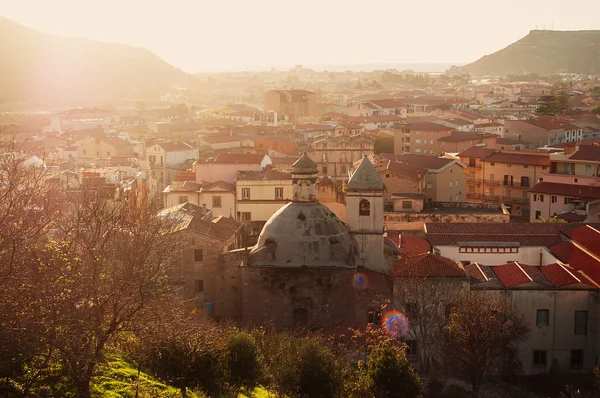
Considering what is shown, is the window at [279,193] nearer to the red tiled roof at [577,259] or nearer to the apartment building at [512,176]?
the red tiled roof at [577,259]

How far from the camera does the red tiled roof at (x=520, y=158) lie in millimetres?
63000

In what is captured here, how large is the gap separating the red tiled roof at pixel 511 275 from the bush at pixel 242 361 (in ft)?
41.3

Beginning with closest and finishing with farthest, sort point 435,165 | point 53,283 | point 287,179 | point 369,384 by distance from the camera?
1. point 53,283
2. point 369,384
3. point 287,179
4. point 435,165

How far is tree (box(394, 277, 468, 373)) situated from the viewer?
29844 millimetres

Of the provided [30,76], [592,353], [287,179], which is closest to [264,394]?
[592,353]

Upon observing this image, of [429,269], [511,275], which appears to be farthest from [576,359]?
[429,269]

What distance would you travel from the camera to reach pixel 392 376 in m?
22.8

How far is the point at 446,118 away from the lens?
104125 millimetres

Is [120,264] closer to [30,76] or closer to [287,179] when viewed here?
[287,179]

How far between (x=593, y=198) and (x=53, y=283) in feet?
136

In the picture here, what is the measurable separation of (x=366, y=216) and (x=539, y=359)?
829 centimetres

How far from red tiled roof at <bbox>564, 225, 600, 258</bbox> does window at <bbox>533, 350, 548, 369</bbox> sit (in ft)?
16.5

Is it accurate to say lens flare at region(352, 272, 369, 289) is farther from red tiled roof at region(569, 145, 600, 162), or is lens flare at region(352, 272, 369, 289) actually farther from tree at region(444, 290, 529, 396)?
red tiled roof at region(569, 145, 600, 162)

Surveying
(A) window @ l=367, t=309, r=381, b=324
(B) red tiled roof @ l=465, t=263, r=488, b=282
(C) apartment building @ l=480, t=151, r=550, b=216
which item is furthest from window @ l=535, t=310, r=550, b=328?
(C) apartment building @ l=480, t=151, r=550, b=216
